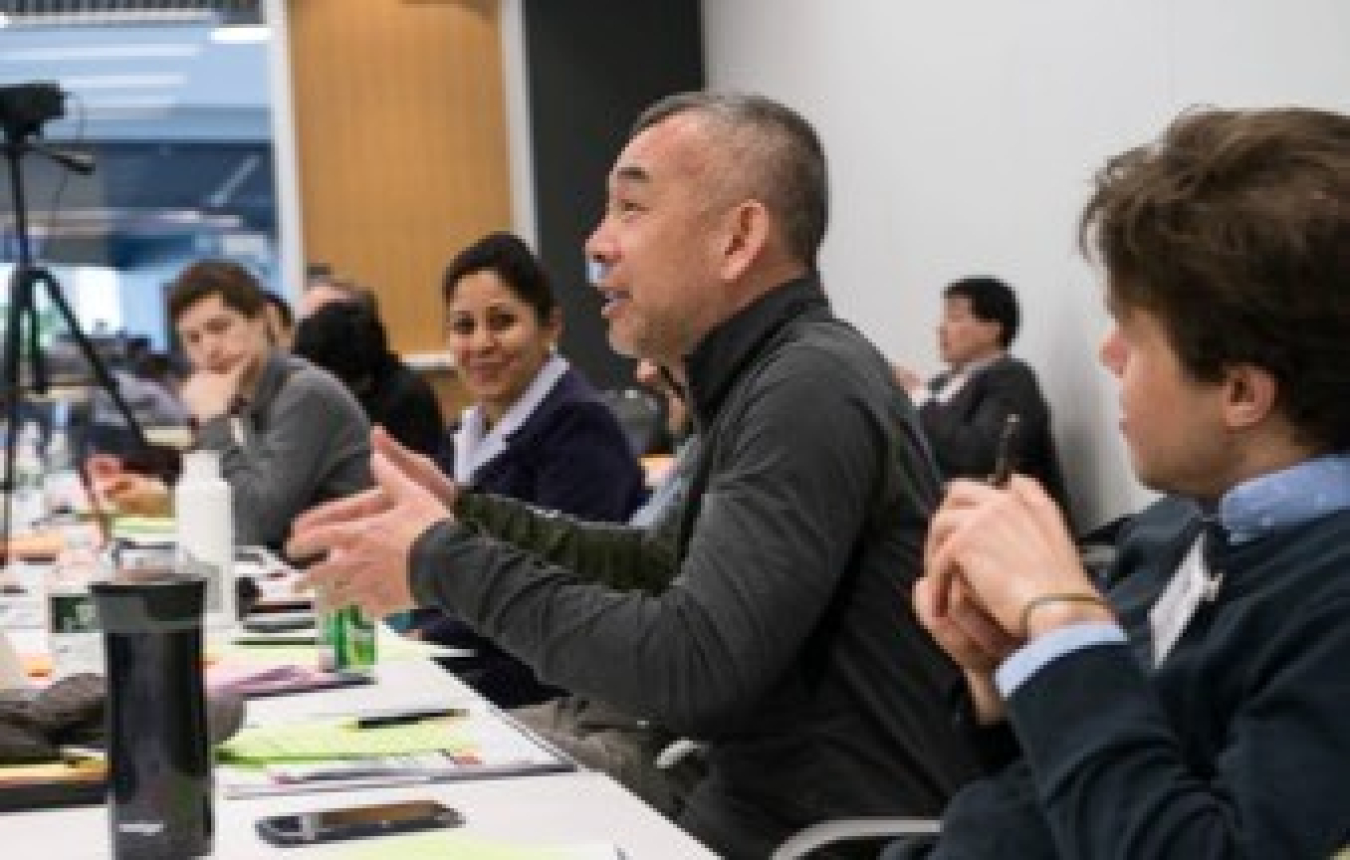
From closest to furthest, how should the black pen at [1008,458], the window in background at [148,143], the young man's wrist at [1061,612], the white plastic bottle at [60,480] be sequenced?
the young man's wrist at [1061,612]
the black pen at [1008,458]
the white plastic bottle at [60,480]
the window in background at [148,143]

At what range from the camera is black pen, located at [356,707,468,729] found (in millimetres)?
2019

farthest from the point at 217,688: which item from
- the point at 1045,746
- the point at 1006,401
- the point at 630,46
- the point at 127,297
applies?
the point at 127,297

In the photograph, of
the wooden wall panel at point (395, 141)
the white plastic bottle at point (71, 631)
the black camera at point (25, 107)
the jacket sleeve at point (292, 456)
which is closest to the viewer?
the white plastic bottle at point (71, 631)

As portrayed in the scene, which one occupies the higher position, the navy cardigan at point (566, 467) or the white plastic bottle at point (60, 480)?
the navy cardigan at point (566, 467)

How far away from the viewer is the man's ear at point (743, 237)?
2.08 m

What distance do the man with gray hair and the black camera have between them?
102 inches

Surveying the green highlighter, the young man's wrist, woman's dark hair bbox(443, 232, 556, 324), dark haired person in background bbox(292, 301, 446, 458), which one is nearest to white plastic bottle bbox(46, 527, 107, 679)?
the green highlighter

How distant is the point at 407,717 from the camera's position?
204cm

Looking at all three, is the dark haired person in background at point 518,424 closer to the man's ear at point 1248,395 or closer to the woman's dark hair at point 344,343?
the woman's dark hair at point 344,343

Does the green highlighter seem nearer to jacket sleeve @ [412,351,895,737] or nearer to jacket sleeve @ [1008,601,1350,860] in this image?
jacket sleeve @ [412,351,895,737]

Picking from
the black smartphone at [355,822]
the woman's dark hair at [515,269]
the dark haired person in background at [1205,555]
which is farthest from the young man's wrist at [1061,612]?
the woman's dark hair at [515,269]

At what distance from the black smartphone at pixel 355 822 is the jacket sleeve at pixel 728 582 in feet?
0.91

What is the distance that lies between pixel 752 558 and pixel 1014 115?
411cm

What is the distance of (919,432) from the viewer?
201 centimetres
